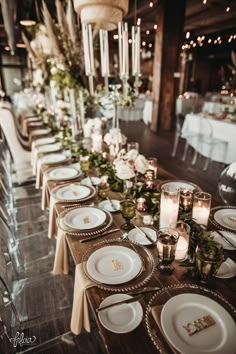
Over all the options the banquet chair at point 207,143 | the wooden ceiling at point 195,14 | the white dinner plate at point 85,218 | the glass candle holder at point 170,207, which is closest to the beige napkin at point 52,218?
the white dinner plate at point 85,218

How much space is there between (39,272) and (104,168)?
1.00m

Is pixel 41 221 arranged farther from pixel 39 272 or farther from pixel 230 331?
pixel 230 331

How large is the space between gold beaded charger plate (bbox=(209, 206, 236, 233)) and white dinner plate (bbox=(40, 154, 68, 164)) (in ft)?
4.42

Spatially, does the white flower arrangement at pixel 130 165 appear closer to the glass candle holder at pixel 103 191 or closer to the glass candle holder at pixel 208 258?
the glass candle holder at pixel 103 191

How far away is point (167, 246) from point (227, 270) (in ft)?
0.85

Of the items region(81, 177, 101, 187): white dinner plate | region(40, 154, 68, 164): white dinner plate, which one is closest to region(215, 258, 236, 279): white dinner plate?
region(81, 177, 101, 187): white dinner plate

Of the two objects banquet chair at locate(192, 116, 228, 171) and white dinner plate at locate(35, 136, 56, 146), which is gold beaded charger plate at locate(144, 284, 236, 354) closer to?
white dinner plate at locate(35, 136, 56, 146)

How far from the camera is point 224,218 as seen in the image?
4.26 ft

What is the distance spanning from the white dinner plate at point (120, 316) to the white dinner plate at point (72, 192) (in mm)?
770

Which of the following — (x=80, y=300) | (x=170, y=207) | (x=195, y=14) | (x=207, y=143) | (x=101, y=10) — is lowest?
(x=207, y=143)

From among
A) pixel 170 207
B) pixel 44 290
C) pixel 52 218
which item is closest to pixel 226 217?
pixel 170 207

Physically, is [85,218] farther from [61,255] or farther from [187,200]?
[187,200]

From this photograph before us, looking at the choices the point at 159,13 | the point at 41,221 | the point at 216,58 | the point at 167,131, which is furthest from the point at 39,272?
the point at 216,58

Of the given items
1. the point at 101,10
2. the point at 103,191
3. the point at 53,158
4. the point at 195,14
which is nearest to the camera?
the point at 101,10
